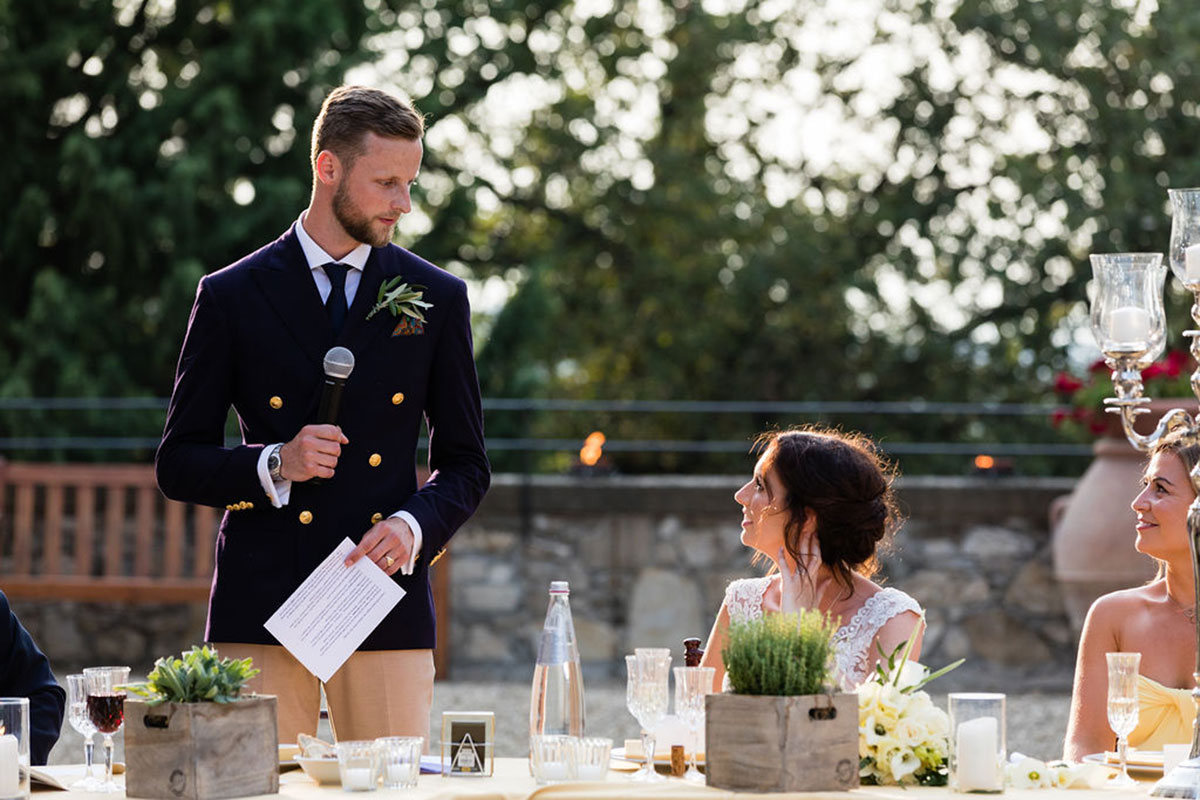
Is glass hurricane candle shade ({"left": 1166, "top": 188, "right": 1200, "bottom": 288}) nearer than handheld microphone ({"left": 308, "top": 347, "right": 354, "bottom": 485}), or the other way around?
glass hurricane candle shade ({"left": 1166, "top": 188, "right": 1200, "bottom": 288})

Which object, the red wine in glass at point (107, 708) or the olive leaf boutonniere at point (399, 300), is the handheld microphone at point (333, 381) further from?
the red wine in glass at point (107, 708)

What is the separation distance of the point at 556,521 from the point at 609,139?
625 centimetres

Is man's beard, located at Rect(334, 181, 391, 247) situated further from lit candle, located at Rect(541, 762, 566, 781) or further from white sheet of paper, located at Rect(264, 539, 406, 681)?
lit candle, located at Rect(541, 762, 566, 781)

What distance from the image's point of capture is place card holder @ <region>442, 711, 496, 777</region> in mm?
2875

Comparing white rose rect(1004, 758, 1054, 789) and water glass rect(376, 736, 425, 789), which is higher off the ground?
water glass rect(376, 736, 425, 789)

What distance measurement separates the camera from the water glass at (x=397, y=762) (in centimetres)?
270

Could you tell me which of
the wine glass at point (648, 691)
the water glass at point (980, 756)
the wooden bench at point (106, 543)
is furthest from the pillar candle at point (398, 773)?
the wooden bench at point (106, 543)

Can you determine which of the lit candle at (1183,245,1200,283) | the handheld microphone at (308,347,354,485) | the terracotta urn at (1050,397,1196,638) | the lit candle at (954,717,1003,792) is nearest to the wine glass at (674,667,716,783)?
the lit candle at (954,717,1003,792)

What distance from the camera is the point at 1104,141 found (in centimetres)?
1455

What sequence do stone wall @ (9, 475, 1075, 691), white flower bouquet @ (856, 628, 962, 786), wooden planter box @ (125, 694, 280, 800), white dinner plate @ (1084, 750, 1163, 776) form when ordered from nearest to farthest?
wooden planter box @ (125, 694, 280, 800)
white flower bouquet @ (856, 628, 962, 786)
white dinner plate @ (1084, 750, 1163, 776)
stone wall @ (9, 475, 1075, 691)

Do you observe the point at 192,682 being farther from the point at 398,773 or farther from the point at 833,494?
the point at 833,494

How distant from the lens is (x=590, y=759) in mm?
2744

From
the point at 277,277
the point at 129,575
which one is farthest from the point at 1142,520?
the point at 129,575

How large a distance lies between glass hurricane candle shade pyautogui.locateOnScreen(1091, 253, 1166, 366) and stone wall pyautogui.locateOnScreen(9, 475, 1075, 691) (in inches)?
265
